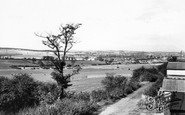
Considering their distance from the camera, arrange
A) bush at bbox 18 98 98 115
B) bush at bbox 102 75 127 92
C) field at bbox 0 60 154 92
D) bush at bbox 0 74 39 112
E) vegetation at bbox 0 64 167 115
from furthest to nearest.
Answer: field at bbox 0 60 154 92
bush at bbox 102 75 127 92
bush at bbox 0 74 39 112
vegetation at bbox 0 64 167 115
bush at bbox 18 98 98 115

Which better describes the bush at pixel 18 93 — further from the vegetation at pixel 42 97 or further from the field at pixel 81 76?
the field at pixel 81 76

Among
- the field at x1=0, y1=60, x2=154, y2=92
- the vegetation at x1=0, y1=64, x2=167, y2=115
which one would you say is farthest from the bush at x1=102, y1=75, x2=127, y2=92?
the field at x1=0, y1=60, x2=154, y2=92

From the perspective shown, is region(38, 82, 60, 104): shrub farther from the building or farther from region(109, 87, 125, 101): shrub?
the building

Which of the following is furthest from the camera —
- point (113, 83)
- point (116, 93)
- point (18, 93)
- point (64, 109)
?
point (113, 83)

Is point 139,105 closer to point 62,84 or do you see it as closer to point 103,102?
point 103,102

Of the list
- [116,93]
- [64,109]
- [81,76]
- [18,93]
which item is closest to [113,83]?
[116,93]

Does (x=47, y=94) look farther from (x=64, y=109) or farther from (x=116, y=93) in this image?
(x=116, y=93)

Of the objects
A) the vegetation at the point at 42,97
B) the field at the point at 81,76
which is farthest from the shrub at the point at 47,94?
the field at the point at 81,76

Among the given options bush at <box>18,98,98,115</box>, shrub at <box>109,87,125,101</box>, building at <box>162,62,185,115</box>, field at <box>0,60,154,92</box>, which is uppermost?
building at <box>162,62,185,115</box>
